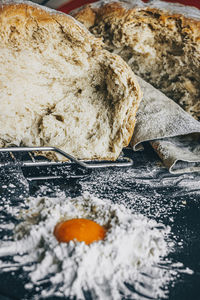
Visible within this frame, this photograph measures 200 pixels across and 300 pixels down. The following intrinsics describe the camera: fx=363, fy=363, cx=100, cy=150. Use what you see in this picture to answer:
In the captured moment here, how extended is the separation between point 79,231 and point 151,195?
55 centimetres

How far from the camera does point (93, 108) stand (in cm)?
187

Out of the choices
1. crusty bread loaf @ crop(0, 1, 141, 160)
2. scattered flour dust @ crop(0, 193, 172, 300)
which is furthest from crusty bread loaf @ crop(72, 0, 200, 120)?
scattered flour dust @ crop(0, 193, 172, 300)

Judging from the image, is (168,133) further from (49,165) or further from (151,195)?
(49,165)

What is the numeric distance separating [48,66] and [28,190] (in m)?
0.63

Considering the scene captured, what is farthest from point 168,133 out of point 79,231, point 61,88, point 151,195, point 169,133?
point 79,231

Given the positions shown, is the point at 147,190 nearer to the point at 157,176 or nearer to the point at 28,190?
the point at 157,176

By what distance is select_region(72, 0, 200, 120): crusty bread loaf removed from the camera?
2105mm

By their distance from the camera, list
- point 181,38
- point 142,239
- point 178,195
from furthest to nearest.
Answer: point 181,38
point 178,195
point 142,239

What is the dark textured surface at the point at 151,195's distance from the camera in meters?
1.08

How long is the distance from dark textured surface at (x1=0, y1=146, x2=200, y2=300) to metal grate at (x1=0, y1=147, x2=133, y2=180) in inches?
1.5

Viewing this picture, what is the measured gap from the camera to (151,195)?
62.4 inches

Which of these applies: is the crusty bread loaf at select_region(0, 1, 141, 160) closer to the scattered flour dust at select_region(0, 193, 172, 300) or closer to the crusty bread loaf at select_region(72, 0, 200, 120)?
the crusty bread loaf at select_region(72, 0, 200, 120)

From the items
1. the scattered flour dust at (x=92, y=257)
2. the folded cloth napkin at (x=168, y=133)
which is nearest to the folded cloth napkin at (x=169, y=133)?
the folded cloth napkin at (x=168, y=133)

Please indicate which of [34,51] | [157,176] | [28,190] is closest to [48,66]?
[34,51]
